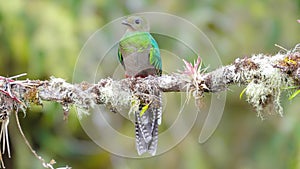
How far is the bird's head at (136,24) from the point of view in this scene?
3911 millimetres

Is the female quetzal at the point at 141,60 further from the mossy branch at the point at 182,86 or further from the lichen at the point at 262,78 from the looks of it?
the lichen at the point at 262,78

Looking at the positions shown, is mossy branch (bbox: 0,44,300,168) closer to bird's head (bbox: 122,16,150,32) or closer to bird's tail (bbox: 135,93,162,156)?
bird's tail (bbox: 135,93,162,156)

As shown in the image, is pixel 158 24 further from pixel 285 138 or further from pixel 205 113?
pixel 285 138

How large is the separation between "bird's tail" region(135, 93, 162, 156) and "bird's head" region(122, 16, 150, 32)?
27.2 inches

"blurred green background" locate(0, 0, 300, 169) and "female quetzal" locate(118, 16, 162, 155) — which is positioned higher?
"blurred green background" locate(0, 0, 300, 169)

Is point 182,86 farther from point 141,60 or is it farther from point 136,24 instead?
point 136,24

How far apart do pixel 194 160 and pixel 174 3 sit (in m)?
1.59

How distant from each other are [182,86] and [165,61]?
336 cm

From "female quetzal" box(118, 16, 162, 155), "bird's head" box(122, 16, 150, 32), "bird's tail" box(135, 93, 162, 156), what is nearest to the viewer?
"bird's tail" box(135, 93, 162, 156)

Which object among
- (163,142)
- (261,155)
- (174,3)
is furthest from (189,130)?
(174,3)

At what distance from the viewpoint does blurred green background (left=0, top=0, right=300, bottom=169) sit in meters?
5.89

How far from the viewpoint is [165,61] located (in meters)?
6.12

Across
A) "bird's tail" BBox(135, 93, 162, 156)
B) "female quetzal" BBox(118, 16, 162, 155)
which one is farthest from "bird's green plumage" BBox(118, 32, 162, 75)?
"bird's tail" BBox(135, 93, 162, 156)

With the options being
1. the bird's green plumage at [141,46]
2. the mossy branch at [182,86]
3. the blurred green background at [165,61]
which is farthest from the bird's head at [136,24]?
the blurred green background at [165,61]
